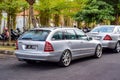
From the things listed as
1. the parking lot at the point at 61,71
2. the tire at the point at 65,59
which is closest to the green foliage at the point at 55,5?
the parking lot at the point at 61,71

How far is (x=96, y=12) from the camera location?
95.0 ft

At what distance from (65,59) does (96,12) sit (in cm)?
1819

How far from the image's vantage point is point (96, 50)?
14047mm

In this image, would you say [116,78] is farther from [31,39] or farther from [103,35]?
[103,35]

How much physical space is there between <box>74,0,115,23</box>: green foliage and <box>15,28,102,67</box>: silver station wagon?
1696 centimetres

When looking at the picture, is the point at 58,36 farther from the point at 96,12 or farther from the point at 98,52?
the point at 96,12

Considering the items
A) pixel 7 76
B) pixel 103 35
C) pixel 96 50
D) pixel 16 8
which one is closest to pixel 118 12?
pixel 16 8

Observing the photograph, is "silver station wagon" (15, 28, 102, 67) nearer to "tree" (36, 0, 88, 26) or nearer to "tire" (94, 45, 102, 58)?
"tire" (94, 45, 102, 58)

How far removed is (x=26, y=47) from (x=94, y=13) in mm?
18866

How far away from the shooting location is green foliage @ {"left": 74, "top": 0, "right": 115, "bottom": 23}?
29016 millimetres

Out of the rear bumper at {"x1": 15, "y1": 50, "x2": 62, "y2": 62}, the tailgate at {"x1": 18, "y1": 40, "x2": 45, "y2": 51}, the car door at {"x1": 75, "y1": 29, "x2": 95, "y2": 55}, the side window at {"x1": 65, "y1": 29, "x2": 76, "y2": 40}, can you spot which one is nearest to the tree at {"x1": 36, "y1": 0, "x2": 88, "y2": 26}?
the car door at {"x1": 75, "y1": 29, "x2": 95, "y2": 55}

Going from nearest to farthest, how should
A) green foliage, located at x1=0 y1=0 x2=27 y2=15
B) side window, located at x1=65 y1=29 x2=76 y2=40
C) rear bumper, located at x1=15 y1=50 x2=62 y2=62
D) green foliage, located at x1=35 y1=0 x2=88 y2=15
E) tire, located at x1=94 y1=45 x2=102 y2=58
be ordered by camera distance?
1. rear bumper, located at x1=15 y1=50 x2=62 y2=62
2. side window, located at x1=65 y1=29 x2=76 y2=40
3. tire, located at x1=94 y1=45 x2=102 y2=58
4. green foliage, located at x1=0 y1=0 x2=27 y2=15
5. green foliage, located at x1=35 y1=0 x2=88 y2=15

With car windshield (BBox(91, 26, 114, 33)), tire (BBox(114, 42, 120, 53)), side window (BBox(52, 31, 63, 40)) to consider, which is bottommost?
tire (BBox(114, 42, 120, 53))

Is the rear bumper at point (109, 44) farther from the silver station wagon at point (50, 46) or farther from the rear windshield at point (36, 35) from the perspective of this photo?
the rear windshield at point (36, 35)
